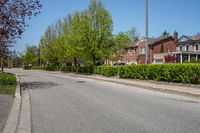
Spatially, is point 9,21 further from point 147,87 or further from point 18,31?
point 147,87

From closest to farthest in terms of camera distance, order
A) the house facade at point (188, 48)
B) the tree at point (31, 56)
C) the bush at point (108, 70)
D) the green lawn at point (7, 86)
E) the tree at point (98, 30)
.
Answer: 1. the green lawn at point (7, 86)
2. the bush at point (108, 70)
3. the tree at point (98, 30)
4. the house facade at point (188, 48)
5. the tree at point (31, 56)

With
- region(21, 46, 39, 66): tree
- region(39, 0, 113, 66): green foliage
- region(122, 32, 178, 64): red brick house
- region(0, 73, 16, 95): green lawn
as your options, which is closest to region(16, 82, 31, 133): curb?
region(0, 73, 16, 95): green lawn

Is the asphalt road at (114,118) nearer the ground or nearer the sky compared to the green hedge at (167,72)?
nearer the ground

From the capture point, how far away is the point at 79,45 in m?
41.9

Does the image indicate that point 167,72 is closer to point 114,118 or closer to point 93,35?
point 114,118

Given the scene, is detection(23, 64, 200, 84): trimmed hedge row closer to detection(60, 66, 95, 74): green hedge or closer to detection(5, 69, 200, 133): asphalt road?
detection(60, 66, 95, 74): green hedge

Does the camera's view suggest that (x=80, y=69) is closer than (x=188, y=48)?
Yes

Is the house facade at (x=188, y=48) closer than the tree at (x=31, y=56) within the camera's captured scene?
Yes

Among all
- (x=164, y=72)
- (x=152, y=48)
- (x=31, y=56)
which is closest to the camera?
(x=164, y=72)

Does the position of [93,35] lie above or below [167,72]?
above

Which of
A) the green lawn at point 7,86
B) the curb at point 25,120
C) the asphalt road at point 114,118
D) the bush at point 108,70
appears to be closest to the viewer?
the asphalt road at point 114,118

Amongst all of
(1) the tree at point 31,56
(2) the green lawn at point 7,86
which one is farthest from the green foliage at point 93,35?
(1) the tree at point 31,56

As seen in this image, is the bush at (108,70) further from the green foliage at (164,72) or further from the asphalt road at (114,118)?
the asphalt road at (114,118)

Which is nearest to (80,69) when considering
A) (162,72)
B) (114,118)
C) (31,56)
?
(162,72)
